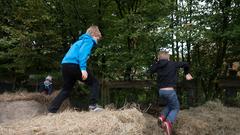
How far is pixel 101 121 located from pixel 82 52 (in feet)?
5.05

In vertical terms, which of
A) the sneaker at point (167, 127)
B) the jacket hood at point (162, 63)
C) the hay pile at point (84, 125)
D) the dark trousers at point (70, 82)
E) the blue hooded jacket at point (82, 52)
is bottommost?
the sneaker at point (167, 127)

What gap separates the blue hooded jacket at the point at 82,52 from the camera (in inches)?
293

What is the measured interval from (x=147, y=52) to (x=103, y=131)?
21.5ft

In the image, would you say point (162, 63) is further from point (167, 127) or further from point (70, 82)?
point (70, 82)

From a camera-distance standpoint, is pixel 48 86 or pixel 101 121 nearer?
pixel 101 121

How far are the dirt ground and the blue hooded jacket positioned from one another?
877 millimetres

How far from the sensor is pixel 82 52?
746 centimetres

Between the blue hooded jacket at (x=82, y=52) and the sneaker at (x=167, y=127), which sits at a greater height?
the blue hooded jacket at (x=82, y=52)

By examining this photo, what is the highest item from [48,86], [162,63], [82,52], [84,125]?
[82,52]

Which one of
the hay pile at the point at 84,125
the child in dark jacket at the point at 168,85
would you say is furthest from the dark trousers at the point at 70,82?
the child in dark jacket at the point at 168,85

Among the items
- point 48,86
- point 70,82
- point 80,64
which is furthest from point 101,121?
point 48,86

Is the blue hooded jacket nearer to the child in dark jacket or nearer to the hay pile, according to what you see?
the hay pile

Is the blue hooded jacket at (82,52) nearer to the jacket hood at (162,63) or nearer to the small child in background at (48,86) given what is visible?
the jacket hood at (162,63)

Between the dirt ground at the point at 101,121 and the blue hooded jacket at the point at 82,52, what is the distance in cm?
88
